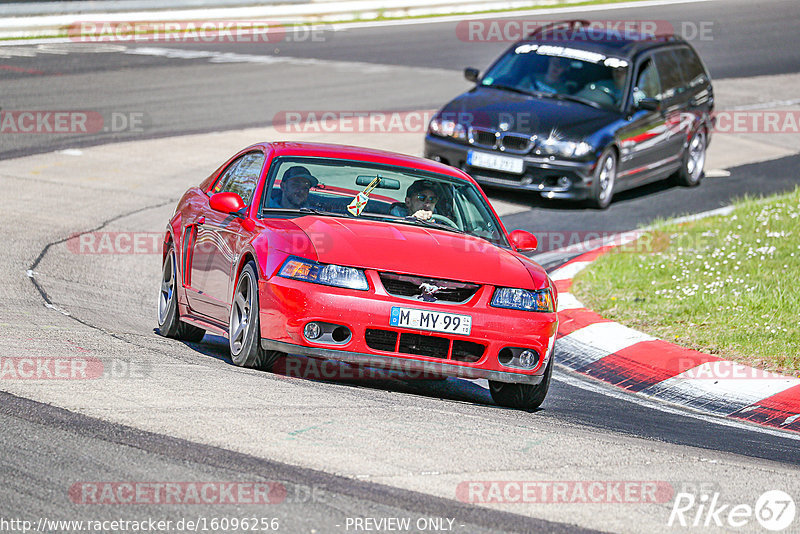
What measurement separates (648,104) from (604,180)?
128 centimetres

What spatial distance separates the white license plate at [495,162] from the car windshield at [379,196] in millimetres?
5728

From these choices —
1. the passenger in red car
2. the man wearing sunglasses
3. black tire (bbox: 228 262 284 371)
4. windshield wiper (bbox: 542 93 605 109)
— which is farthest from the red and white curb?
windshield wiper (bbox: 542 93 605 109)

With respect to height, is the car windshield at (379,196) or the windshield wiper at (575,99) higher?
the car windshield at (379,196)

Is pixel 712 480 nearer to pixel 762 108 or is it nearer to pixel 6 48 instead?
pixel 762 108

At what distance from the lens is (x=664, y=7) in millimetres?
34938

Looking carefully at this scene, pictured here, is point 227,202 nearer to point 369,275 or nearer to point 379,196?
point 379,196

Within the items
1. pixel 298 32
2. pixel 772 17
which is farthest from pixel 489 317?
pixel 772 17

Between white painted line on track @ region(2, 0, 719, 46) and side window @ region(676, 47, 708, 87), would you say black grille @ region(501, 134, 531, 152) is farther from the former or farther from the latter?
white painted line on track @ region(2, 0, 719, 46)

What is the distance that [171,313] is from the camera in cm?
871

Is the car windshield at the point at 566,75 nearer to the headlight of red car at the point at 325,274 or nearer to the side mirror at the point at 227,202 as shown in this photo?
the side mirror at the point at 227,202

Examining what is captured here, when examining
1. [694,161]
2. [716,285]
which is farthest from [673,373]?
[694,161]

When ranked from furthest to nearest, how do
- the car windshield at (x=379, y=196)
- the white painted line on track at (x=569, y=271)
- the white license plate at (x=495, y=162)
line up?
the white license plate at (x=495, y=162)
the white painted line on track at (x=569, y=271)
the car windshield at (x=379, y=196)

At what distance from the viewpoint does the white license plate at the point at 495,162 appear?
14.3 metres

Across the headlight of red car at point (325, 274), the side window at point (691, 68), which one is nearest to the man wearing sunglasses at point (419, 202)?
the headlight of red car at point (325, 274)
